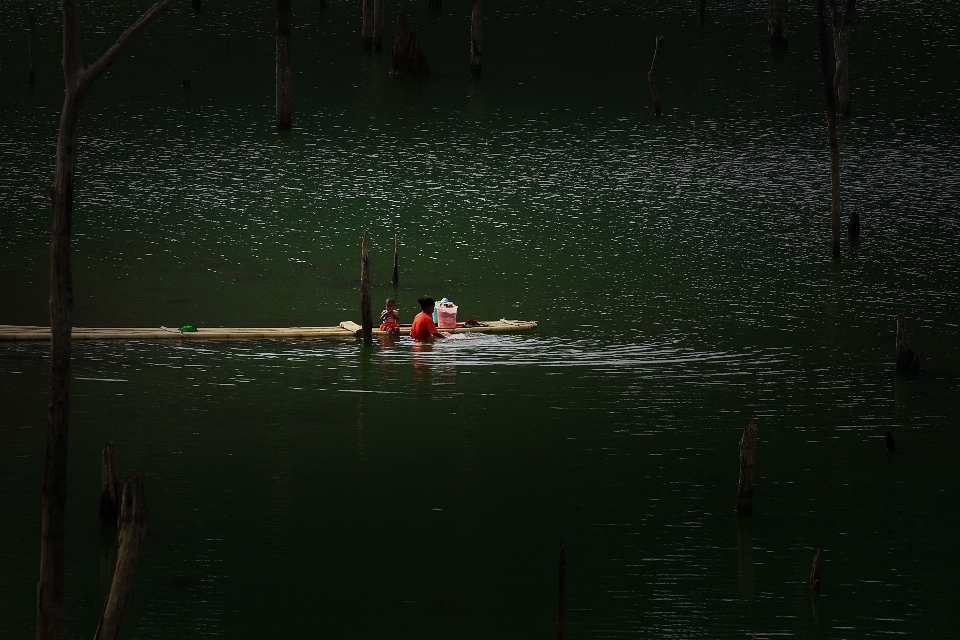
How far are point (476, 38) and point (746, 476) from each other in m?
30.4

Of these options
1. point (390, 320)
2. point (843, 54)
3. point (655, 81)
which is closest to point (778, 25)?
point (655, 81)

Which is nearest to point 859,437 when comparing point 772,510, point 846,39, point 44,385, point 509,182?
point 772,510

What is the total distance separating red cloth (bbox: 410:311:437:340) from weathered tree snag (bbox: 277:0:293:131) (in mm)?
15801

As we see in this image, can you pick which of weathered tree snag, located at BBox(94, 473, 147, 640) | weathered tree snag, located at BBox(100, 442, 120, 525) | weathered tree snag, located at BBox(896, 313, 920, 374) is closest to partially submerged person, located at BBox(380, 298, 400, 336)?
weathered tree snag, located at BBox(896, 313, 920, 374)

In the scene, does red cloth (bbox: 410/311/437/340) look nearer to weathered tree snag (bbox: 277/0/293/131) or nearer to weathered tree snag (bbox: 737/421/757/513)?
weathered tree snag (bbox: 737/421/757/513)

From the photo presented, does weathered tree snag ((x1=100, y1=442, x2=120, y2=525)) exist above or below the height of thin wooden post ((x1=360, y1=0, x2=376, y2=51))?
below

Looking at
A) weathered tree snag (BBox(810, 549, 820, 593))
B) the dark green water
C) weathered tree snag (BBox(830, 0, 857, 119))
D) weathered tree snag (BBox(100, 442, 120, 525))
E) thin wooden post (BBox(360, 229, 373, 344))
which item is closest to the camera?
weathered tree snag (BBox(810, 549, 820, 593))

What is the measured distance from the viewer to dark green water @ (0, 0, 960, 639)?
45.3 feet

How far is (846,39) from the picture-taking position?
38938 millimetres

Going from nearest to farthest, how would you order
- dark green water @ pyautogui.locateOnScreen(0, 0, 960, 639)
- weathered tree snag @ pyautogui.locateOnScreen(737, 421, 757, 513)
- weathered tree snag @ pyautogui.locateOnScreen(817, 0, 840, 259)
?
dark green water @ pyautogui.locateOnScreen(0, 0, 960, 639) → weathered tree snag @ pyautogui.locateOnScreen(737, 421, 757, 513) → weathered tree snag @ pyautogui.locateOnScreen(817, 0, 840, 259)

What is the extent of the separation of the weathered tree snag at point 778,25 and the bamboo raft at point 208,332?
90.6ft

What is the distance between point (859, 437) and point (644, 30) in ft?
113

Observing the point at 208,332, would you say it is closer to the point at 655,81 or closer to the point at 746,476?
the point at 746,476

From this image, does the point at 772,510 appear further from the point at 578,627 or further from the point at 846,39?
the point at 846,39
